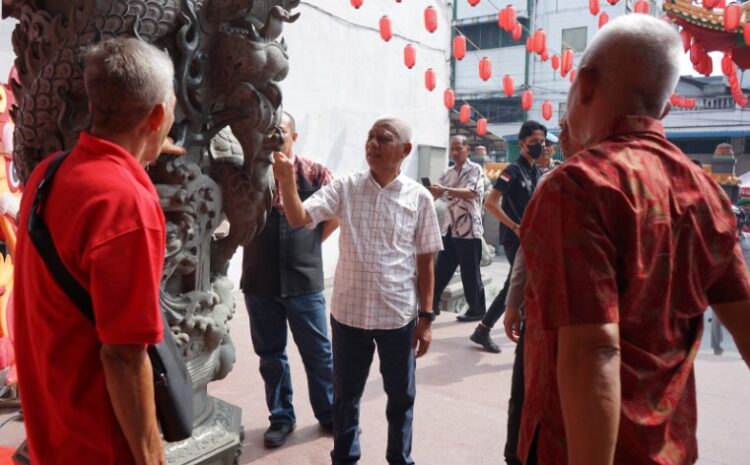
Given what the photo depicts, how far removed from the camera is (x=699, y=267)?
41.6 inches

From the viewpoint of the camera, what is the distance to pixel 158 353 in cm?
119

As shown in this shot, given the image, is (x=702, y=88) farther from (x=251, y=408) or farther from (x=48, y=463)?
(x=48, y=463)

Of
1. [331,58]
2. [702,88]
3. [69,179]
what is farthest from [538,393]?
[702,88]

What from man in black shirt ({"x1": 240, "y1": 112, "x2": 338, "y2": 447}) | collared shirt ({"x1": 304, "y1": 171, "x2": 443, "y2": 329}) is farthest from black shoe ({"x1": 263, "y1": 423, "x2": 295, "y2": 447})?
collared shirt ({"x1": 304, "y1": 171, "x2": 443, "y2": 329})

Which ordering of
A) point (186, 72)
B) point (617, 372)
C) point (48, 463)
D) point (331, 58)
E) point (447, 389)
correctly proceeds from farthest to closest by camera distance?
1. point (331, 58)
2. point (447, 389)
3. point (186, 72)
4. point (48, 463)
5. point (617, 372)

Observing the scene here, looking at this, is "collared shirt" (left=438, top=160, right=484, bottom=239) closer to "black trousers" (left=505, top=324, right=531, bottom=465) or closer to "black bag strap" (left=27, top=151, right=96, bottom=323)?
"black trousers" (left=505, top=324, right=531, bottom=465)

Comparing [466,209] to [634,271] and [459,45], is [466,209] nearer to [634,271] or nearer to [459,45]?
[634,271]

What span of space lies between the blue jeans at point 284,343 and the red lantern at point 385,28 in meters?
5.94

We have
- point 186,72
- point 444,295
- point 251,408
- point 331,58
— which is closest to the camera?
point 186,72

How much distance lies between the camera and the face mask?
149 inches

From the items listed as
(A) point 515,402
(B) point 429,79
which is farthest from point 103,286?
(B) point 429,79

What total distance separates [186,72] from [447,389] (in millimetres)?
2457

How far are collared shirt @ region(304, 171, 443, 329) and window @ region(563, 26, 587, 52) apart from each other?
20507 mm

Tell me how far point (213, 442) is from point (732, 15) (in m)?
8.80
